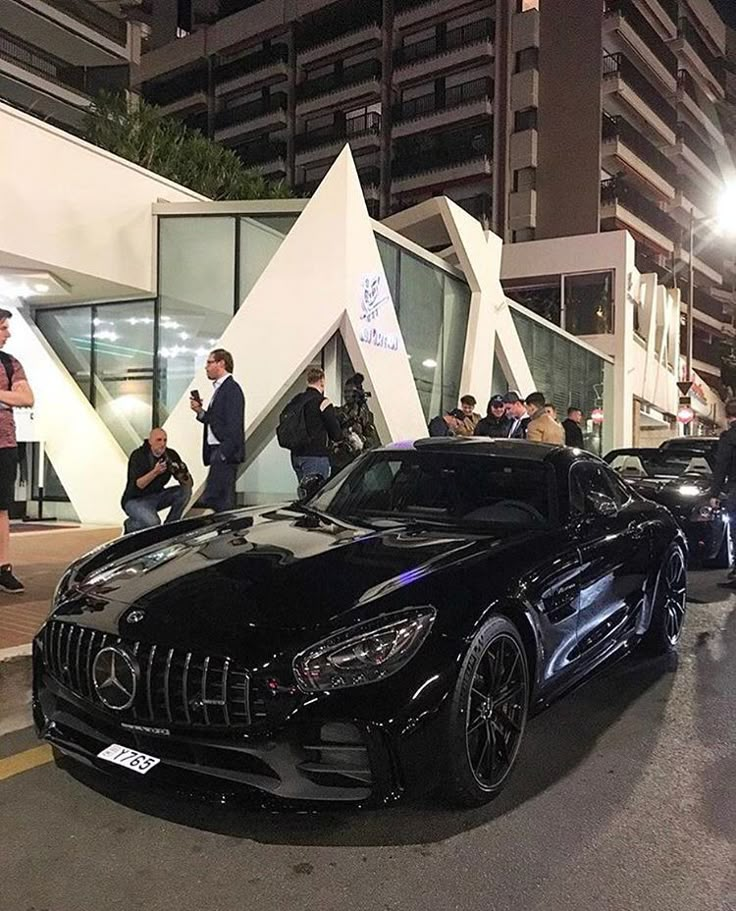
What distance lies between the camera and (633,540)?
464 centimetres

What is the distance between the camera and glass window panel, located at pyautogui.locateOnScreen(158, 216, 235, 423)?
454 inches

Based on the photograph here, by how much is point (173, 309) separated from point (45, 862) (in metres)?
9.93

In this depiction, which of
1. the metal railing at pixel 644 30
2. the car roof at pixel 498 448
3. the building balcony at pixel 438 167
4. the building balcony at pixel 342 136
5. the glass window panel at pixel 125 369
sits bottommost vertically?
the car roof at pixel 498 448

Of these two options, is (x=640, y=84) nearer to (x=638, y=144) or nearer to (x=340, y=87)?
(x=638, y=144)

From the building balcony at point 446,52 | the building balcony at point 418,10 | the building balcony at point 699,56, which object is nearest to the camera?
the building balcony at point 446,52

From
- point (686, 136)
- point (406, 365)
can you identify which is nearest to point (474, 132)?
point (686, 136)

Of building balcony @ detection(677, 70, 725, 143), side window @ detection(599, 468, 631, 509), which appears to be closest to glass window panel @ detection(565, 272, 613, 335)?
side window @ detection(599, 468, 631, 509)

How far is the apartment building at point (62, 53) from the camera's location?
26016 millimetres

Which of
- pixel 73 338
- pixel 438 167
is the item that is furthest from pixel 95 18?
pixel 438 167

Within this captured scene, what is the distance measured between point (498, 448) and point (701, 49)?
63387mm

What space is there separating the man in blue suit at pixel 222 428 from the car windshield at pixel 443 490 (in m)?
2.46

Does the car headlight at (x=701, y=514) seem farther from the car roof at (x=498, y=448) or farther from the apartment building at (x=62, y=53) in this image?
the apartment building at (x=62, y=53)

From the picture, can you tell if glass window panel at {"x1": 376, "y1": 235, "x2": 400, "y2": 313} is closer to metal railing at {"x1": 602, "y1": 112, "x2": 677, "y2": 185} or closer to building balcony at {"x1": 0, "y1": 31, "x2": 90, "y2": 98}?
building balcony at {"x1": 0, "y1": 31, "x2": 90, "y2": 98}

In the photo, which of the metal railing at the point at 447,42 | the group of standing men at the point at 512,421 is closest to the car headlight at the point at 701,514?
the group of standing men at the point at 512,421
